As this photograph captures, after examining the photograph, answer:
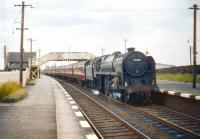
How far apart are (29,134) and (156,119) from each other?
601cm

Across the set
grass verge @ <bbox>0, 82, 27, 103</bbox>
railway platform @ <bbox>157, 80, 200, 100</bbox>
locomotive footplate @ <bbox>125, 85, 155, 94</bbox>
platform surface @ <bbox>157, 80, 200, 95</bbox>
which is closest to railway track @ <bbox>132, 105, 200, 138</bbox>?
railway platform @ <bbox>157, 80, 200, 100</bbox>

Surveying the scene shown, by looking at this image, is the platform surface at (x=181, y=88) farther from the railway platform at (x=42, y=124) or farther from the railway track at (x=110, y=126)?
the railway platform at (x=42, y=124)

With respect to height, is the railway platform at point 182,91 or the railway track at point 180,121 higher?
the railway platform at point 182,91

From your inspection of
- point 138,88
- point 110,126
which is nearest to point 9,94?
Answer: point 138,88

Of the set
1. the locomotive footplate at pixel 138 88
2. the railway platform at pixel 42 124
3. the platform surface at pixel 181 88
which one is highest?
the locomotive footplate at pixel 138 88

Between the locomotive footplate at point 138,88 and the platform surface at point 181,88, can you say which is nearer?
the locomotive footplate at point 138,88

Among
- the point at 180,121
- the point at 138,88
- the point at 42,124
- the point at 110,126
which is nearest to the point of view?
the point at 42,124

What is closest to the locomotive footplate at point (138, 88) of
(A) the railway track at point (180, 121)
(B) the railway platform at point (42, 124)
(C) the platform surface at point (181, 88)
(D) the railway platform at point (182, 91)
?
(D) the railway platform at point (182, 91)

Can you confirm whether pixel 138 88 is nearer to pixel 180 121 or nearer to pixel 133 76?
pixel 133 76

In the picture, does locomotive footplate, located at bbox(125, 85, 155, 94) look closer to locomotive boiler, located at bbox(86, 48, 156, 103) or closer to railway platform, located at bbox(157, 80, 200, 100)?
locomotive boiler, located at bbox(86, 48, 156, 103)

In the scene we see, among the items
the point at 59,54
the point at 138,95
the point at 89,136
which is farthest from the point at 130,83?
the point at 59,54

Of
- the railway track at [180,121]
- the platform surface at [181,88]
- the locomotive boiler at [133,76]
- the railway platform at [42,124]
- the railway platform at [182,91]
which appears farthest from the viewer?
the platform surface at [181,88]

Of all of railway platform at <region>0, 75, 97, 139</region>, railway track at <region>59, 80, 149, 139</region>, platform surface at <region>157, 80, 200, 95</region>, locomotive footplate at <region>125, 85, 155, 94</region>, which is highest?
locomotive footplate at <region>125, 85, 155, 94</region>

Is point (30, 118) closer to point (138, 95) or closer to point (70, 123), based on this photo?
point (70, 123)
